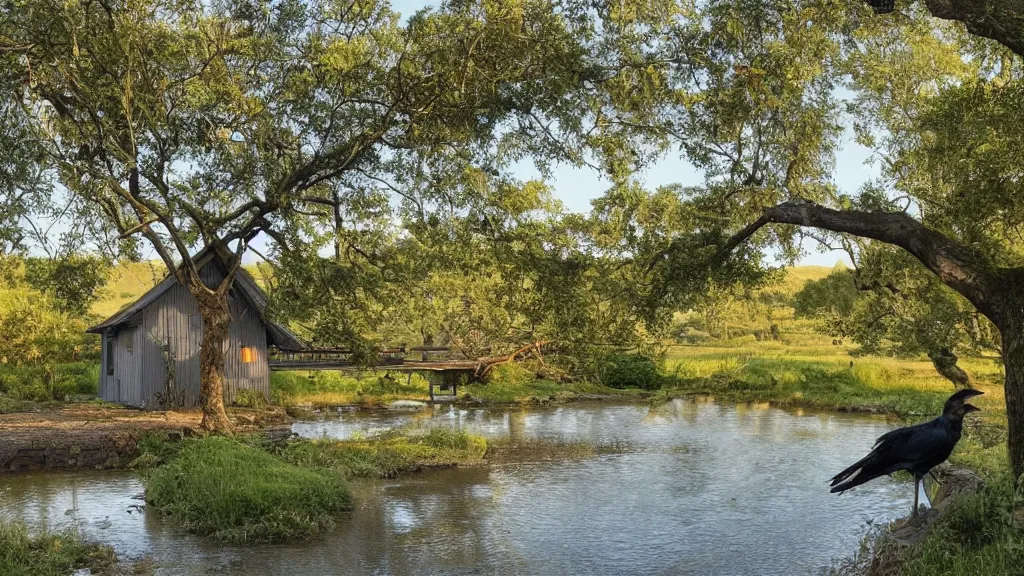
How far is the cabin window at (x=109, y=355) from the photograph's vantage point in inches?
1202

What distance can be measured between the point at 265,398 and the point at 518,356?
10.2 m

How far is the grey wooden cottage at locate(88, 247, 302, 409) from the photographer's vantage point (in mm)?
27547

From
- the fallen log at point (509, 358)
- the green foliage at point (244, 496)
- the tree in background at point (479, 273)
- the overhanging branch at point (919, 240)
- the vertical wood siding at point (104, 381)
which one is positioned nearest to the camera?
the overhanging branch at point (919, 240)

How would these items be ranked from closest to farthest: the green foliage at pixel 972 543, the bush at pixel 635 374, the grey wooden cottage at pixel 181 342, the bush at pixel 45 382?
the green foliage at pixel 972 543, the grey wooden cottage at pixel 181 342, the bush at pixel 45 382, the bush at pixel 635 374

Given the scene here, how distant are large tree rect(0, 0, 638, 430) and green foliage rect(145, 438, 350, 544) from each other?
15.4ft

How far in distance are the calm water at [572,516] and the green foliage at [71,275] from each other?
22.4 feet

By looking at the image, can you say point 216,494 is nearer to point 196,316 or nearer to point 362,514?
point 362,514

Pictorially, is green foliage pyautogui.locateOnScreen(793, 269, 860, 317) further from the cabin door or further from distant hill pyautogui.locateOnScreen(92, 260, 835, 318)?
the cabin door

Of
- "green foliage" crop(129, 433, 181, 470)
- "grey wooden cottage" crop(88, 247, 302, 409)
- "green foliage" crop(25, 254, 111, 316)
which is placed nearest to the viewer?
"green foliage" crop(129, 433, 181, 470)

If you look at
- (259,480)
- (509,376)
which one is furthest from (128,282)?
(259,480)

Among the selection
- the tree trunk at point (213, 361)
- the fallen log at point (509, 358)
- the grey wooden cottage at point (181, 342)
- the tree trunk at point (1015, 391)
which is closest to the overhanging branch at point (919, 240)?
the tree trunk at point (1015, 391)

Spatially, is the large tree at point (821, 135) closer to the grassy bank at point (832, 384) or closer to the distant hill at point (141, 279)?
the distant hill at point (141, 279)

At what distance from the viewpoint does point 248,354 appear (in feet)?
94.9

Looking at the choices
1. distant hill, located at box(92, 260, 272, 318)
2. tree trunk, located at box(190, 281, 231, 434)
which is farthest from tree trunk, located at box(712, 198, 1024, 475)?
distant hill, located at box(92, 260, 272, 318)
